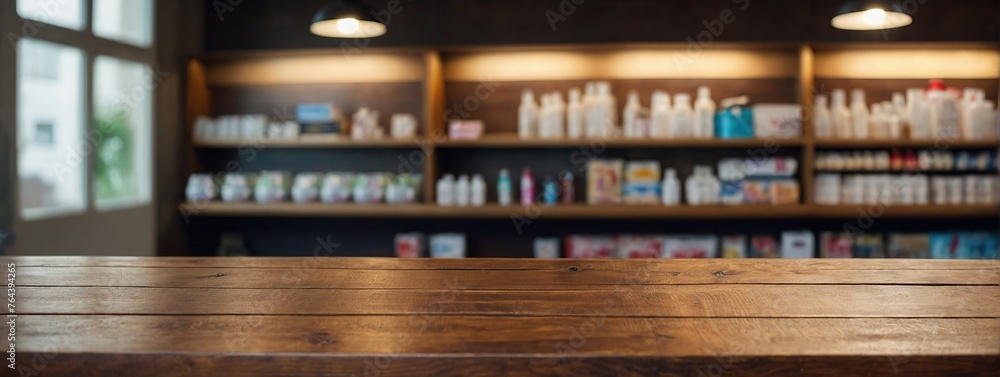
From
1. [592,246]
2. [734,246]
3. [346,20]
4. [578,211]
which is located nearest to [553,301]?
[346,20]

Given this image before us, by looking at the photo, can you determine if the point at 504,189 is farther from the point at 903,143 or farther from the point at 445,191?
the point at 903,143

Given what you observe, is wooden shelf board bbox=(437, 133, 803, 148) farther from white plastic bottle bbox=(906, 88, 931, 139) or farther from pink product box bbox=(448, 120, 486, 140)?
white plastic bottle bbox=(906, 88, 931, 139)

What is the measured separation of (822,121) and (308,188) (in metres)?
2.65

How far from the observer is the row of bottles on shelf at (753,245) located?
163 inches

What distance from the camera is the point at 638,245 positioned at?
4.27m

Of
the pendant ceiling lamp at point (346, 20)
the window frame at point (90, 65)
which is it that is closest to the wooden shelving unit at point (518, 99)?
the window frame at point (90, 65)

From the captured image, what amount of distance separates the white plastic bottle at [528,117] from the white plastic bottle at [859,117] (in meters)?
1.59

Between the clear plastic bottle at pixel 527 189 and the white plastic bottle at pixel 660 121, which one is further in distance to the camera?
the clear plastic bottle at pixel 527 189

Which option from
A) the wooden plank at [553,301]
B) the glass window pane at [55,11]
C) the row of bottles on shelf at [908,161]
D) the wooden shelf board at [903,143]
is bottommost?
the wooden plank at [553,301]

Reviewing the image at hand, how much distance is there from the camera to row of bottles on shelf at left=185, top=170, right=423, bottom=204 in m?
4.25

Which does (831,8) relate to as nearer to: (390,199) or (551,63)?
(551,63)

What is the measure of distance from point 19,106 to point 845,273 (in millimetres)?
3376

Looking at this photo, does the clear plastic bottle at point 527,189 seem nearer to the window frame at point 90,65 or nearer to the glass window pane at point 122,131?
the window frame at point 90,65

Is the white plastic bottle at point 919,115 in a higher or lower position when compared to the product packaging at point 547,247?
higher
